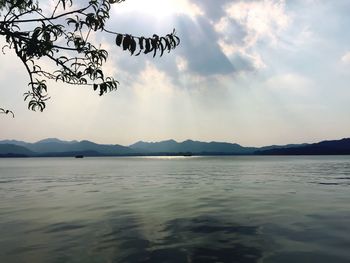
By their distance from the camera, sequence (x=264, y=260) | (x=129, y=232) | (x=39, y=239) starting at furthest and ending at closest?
1. (x=129, y=232)
2. (x=39, y=239)
3. (x=264, y=260)

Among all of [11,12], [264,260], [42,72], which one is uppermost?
[11,12]

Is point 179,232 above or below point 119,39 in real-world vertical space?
below

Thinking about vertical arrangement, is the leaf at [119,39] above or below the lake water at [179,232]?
above

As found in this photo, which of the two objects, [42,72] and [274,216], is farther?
[274,216]

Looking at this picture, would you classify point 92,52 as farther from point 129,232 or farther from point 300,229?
point 300,229

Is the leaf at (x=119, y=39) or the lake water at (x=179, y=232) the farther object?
the lake water at (x=179, y=232)

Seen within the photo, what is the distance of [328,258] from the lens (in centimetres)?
1352

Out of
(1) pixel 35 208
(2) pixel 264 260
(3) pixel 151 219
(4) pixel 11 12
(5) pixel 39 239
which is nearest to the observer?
(4) pixel 11 12

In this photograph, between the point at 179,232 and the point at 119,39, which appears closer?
the point at 119,39

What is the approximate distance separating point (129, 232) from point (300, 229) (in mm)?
8808

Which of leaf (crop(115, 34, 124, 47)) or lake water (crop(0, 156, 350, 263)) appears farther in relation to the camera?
lake water (crop(0, 156, 350, 263))

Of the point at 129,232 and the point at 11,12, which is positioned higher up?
the point at 11,12

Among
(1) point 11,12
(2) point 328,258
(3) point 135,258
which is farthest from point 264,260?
(1) point 11,12

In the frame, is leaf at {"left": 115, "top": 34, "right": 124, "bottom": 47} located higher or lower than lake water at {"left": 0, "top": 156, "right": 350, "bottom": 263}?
higher
